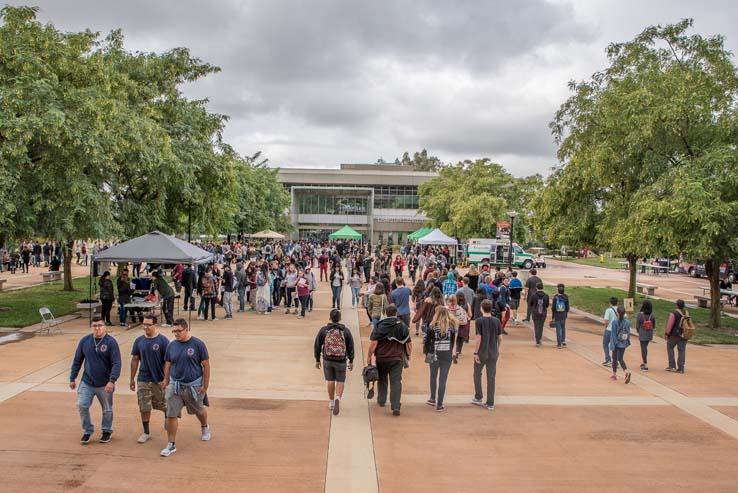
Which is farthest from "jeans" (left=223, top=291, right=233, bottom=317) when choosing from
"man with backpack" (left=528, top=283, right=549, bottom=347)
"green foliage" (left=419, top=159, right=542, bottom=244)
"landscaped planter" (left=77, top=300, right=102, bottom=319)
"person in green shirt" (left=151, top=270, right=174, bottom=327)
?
"green foliage" (left=419, top=159, right=542, bottom=244)

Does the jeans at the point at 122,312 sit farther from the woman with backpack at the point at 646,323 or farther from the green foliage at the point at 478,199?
the green foliage at the point at 478,199

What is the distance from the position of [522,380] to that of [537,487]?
15.5 feet

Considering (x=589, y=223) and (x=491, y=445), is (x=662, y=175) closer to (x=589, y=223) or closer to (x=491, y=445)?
(x=589, y=223)

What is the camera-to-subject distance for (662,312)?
826 inches

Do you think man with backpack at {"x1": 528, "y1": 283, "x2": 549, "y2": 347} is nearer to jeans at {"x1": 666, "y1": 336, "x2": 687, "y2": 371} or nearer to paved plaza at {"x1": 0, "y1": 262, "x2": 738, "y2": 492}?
paved plaza at {"x1": 0, "y1": 262, "x2": 738, "y2": 492}

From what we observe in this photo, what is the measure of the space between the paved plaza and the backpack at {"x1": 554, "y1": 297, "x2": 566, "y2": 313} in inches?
67.8

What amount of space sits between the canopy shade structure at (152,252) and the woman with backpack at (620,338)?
10535 mm

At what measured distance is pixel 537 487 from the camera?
6.14 meters

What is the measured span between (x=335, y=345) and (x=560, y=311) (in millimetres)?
7338

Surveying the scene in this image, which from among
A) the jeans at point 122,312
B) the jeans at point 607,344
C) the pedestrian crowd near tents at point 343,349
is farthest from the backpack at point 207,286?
the jeans at point 607,344

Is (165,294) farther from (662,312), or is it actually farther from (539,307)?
(662,312)

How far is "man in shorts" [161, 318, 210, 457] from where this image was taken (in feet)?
21.5

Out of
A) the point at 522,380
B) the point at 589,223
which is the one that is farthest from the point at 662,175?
the point at 522,380

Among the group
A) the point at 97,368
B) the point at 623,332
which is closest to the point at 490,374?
the point at 623,332
